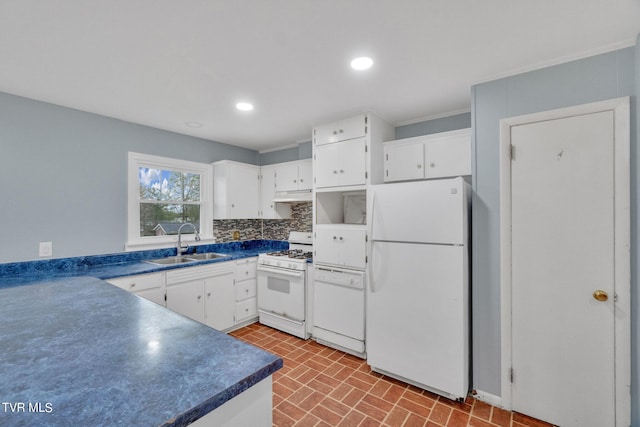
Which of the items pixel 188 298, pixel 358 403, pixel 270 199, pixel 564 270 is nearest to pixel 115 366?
pixel 358 403

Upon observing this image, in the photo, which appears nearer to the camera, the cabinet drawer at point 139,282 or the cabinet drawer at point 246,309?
the cabinet drawer at point 139,282

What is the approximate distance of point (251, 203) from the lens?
165 inches

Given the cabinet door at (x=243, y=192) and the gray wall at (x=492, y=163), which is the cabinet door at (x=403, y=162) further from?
the cabinet door at (x=243, y=192)

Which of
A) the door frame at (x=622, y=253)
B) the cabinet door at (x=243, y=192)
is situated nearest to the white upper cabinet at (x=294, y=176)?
the cabinet door at (x=243, y=192)

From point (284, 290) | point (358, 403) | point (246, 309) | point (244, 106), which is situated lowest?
point (358, 403)

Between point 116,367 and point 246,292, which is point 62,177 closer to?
point 246,292

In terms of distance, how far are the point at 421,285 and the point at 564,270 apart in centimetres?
92

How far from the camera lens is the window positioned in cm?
324

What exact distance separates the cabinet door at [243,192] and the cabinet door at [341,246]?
1401mm

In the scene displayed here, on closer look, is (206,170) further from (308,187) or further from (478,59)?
(478,59)

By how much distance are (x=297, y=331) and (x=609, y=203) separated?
2.90 m

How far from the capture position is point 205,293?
126 inches

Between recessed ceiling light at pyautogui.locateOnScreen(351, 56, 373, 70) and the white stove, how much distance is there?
6.62 ft

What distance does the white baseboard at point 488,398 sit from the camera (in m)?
2.11
